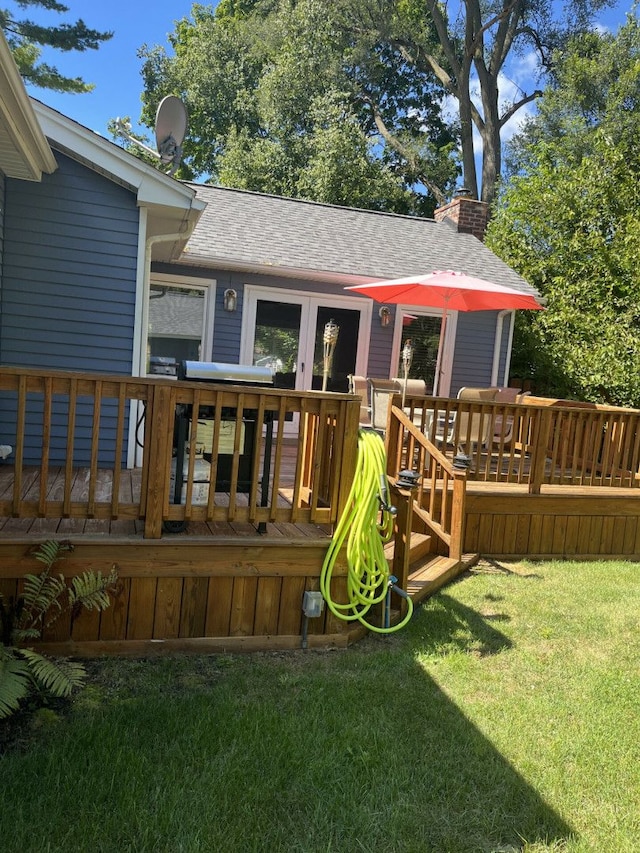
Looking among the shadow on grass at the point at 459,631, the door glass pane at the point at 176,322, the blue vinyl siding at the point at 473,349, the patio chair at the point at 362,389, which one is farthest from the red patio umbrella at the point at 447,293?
the shadow on grass at the point at 459,631

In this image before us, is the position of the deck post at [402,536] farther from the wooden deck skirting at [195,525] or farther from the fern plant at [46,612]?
the fern plant at [46,612]

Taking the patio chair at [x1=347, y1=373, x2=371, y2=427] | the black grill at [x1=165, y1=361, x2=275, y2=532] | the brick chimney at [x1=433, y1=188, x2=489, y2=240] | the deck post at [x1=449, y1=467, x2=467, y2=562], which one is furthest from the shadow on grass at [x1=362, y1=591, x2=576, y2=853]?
the brick chimney at [x1=433, y1=188, x2=489, y2=240]

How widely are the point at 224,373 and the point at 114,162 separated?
2572mm

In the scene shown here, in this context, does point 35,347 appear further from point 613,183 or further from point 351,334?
point 613,183

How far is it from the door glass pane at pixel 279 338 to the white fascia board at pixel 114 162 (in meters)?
3.33

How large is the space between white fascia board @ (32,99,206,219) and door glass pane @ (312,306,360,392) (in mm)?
3721

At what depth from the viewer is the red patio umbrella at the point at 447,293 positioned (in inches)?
266

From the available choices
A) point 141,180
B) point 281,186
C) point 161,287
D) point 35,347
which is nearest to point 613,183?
point 161,287

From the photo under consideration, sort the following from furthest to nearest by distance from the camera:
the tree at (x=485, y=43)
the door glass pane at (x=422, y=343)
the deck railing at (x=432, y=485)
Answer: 1. the tree at (x=485, y=43)
2. the door glass pane at (x=422, y=343)
3. the deck railing at (x=432, y=485)

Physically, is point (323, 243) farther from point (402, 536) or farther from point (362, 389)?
point (402, 536)

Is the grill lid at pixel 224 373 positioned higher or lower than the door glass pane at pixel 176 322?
lower

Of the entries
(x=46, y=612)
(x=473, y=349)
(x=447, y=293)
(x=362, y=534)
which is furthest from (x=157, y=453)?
(x=473, y=349)

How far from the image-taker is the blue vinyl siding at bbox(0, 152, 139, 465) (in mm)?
5102

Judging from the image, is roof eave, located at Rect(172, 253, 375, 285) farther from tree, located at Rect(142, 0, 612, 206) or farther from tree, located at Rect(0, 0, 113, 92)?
tree, located at Rect(0, 0, 113, 92)
